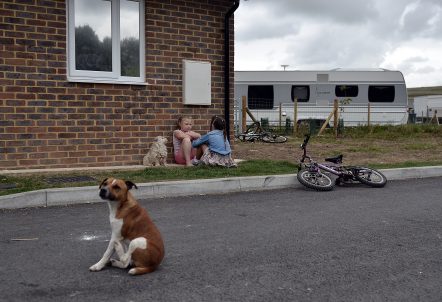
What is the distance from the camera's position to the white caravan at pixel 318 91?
2470 cm

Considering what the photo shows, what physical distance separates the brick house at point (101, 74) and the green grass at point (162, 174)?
0.89 metres

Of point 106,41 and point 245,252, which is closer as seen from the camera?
point 245,252

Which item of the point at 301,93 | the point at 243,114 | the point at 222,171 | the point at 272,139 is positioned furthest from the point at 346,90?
the point at 222,171

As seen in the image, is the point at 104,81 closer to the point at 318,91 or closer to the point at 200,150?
the point at 200,150

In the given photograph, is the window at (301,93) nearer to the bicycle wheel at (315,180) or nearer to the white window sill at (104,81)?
the white window sill at (104,81)

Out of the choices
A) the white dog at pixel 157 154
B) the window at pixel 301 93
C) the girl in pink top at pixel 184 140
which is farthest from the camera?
the window at pixel 301 93

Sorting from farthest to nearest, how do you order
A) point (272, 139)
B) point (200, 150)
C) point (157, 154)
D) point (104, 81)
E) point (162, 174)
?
point (272, 139) → point (200, 150) → point (157, 154) → point (104, 81) → point (162, 174)

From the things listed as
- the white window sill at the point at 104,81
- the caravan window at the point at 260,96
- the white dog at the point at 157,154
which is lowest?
the white dog at the point at 157,154

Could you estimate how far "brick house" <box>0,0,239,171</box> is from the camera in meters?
8.99

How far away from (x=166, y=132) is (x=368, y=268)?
6.56m

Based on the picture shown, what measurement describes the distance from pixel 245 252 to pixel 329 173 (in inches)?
193

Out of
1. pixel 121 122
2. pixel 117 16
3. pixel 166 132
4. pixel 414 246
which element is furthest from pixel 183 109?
pixel 414 246

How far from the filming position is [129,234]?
4258 mm

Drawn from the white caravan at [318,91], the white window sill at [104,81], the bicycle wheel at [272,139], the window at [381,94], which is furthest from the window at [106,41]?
the window at [381,94]
